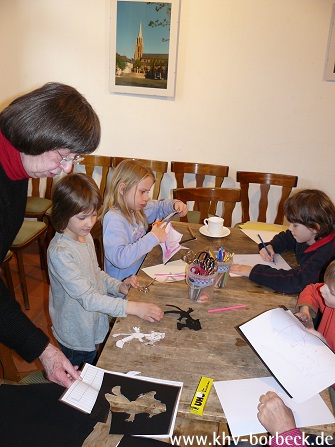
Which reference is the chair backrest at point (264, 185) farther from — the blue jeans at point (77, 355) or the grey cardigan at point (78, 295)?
the blue jeans at point (77, 355)

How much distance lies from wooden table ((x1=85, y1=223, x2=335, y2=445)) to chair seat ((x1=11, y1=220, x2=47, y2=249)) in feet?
4.61

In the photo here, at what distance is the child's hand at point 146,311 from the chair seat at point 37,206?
6.80 feet

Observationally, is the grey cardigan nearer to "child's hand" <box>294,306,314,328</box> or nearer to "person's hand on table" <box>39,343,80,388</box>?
"person's hand on table" <box>39,343,80,388</box>

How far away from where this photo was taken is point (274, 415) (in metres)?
1.05

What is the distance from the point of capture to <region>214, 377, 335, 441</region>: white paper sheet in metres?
1.04

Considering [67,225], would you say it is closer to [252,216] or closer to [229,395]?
[229,395]

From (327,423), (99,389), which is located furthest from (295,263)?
(99,389)

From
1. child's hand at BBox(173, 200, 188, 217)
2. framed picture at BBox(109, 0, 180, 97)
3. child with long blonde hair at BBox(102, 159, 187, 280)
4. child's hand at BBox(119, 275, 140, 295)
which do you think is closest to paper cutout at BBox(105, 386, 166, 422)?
child's hand at BBox(119, 275, 140, 295)

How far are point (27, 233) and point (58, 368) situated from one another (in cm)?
172

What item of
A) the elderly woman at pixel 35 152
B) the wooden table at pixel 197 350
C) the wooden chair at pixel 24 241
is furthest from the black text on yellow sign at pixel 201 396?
the wooden chair at pixel 24 241

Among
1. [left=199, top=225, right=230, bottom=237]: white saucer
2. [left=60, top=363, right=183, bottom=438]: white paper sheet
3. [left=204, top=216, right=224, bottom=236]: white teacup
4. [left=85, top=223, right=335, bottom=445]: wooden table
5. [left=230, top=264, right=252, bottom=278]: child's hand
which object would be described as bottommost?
[left=60, top=363, right=183, bottom=438]: white paper sheet

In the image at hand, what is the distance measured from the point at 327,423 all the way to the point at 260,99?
2.78 metres

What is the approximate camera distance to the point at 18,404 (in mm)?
1141

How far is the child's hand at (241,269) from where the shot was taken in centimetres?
178
